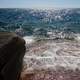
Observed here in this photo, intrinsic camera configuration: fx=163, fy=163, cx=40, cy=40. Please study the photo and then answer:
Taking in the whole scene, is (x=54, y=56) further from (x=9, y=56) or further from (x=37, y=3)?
(x=9, y=56)

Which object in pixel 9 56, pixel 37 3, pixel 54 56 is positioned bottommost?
pixel 54 56

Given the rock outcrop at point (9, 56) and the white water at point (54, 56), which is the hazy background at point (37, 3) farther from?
the rock outcrop at point (9, 56)

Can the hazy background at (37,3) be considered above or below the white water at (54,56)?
above

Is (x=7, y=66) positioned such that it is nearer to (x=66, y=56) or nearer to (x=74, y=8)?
(x=66, y=56)

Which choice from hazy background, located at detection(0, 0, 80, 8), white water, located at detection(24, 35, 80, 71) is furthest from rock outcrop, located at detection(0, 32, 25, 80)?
hazy background, located at detection(0, 0, 80, 8)

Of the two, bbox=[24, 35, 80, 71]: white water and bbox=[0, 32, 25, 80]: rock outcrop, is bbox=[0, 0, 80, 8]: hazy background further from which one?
bbox=[0, 32, 25, 80]: rock outcrop

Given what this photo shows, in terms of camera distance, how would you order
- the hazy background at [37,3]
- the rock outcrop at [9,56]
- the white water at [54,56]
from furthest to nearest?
1. the hazy background at [37,3]
2. the white water at [54,56]
3. the rock outcrop at [9,56]

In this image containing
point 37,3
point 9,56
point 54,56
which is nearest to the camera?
point 9,56

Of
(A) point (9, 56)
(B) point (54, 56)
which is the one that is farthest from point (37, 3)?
(A) point (9, 56)

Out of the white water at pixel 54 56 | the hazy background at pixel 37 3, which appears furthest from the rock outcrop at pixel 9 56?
the hazy background at pixel 37 3

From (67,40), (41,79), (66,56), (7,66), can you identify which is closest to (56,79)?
(41,79)

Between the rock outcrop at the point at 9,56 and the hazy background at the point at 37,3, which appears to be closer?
the rock outcrop at the point at 9,56

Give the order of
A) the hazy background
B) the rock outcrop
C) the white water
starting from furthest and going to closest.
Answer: the hazy background, the white water, the rock outcrop
